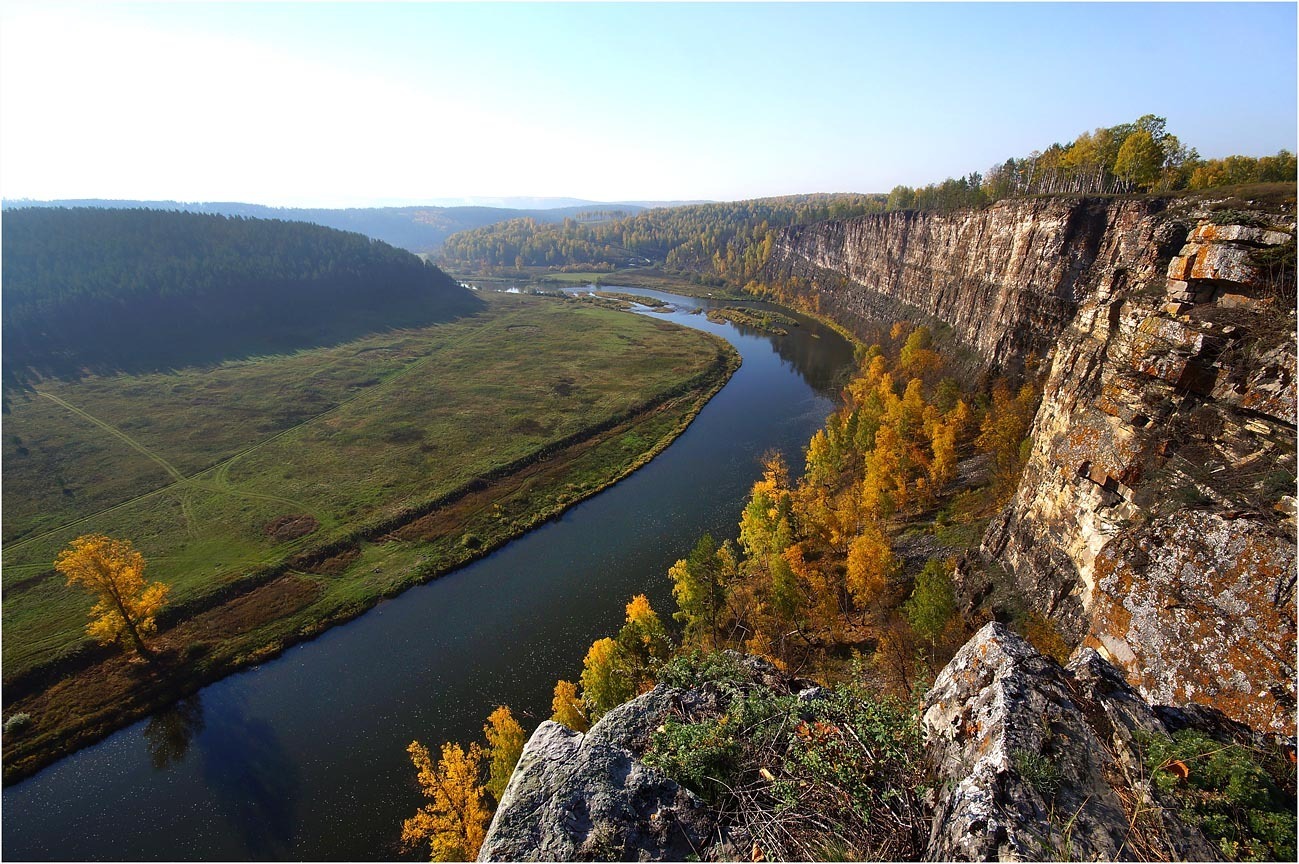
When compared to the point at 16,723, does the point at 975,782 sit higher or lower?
higher

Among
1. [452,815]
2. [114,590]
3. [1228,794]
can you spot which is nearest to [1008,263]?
[1228,794]

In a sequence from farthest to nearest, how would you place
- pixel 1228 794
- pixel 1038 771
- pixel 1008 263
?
pixel 1008 263 → pixel 1038 771 → pixel 1228 794

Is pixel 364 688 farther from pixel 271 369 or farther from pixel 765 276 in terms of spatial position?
pixel 765 276

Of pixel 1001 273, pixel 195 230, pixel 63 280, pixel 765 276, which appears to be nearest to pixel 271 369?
pixel 63 280

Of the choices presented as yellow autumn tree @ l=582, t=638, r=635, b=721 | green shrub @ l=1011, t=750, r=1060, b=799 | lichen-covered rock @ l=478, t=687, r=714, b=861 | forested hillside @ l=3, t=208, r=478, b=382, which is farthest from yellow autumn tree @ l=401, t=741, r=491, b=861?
forested hillside @ l=3, t=208, r=478, b=382

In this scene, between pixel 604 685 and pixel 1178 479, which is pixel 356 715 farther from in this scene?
pixel 1178 479

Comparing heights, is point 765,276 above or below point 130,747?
above
